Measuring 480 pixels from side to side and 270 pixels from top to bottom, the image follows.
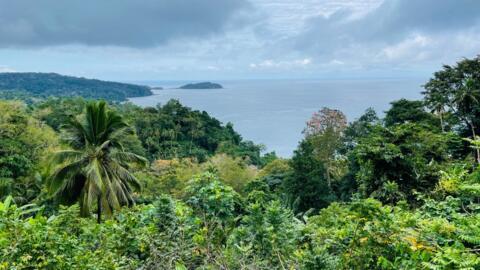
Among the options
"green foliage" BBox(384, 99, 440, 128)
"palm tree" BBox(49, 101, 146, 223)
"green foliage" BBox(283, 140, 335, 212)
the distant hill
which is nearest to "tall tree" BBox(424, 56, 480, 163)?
"green foliage" BBox(384, 99, 440, 128)

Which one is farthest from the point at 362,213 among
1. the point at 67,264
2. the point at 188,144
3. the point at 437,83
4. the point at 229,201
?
the point at 188,144

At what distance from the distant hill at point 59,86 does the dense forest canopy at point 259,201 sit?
90.0 m

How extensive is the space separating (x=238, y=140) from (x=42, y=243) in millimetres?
37763

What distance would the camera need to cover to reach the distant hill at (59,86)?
338 feet

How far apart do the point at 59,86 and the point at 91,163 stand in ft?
378

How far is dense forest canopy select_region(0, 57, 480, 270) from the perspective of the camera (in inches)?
96.6

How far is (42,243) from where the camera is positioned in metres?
2.38

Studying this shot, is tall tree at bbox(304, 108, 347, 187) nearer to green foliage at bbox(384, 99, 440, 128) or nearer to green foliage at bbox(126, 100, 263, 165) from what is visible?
green foliage at bbox(384, 99, 440, 128)

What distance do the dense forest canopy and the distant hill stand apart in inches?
3542

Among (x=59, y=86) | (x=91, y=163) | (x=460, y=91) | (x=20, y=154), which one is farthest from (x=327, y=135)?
(x=59, y=86)

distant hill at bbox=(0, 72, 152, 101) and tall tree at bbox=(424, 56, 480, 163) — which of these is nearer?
tall tree at bbox=(424, 56, 480, 163)

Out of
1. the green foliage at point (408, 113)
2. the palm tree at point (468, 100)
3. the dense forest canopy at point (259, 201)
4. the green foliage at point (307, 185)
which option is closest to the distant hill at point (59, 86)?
the dense forest canopy at point (259, 201)

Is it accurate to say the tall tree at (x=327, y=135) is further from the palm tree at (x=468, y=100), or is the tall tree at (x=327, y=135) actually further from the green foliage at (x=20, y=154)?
the green foliage at (x=20, y=154)

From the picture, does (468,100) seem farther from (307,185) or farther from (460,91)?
(307,185)
